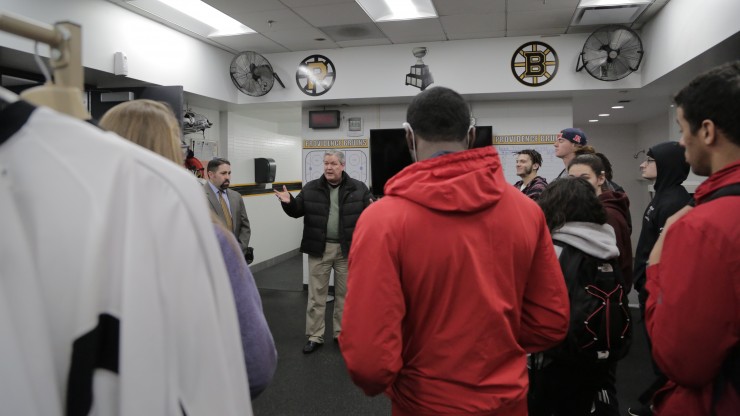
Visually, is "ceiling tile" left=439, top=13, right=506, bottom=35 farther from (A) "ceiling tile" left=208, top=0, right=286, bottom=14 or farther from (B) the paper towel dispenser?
(B) the paper towel dispenser

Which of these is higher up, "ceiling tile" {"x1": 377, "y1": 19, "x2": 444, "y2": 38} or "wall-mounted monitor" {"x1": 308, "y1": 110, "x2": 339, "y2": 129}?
"ceiling tile" {"x1": 377, "y1": 19, "x2": 444, "y2": 38}

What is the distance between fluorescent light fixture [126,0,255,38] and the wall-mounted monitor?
134cm

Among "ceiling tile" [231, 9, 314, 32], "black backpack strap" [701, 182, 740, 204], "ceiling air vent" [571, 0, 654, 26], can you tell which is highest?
"ceiling tile" [231, 9, 314, 32]

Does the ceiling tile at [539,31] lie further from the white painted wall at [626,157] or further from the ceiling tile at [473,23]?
the white painted wall at [626,157]

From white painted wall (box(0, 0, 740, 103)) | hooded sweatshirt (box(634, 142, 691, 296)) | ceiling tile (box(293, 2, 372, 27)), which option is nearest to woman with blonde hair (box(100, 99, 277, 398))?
hooded sweatshirt (box(634, 142, 691, 296))

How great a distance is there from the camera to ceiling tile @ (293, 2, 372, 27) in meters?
4.41

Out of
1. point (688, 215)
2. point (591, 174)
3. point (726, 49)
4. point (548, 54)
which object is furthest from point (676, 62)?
point (688, 215)

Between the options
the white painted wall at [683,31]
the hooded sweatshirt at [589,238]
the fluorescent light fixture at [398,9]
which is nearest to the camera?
the hooded sweatshirt at [589,238]

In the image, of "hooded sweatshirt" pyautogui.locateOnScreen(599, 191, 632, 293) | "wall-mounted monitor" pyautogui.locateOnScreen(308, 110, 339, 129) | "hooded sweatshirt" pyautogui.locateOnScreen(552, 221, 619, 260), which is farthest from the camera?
"wall-mounted monitor" pyautogui.locateOnScreen(308, 110, 339, 129)

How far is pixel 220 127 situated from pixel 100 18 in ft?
8.33

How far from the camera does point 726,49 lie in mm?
3469

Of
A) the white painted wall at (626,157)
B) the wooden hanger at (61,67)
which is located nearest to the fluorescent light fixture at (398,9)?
the wooden hanger at (61,67)

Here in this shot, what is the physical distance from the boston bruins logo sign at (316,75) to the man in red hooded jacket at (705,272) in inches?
191

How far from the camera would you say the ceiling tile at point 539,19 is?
4.53 m
